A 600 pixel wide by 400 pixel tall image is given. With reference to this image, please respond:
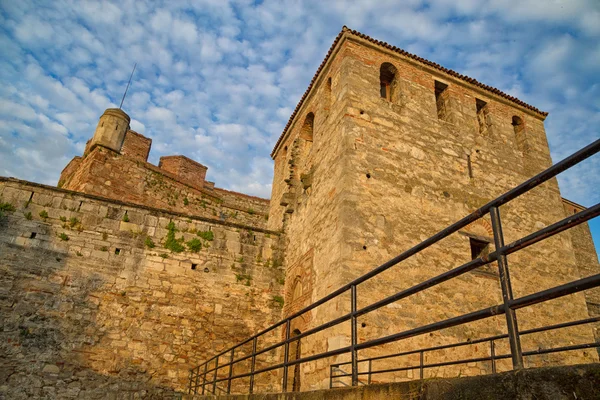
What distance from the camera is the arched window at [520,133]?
12.1m

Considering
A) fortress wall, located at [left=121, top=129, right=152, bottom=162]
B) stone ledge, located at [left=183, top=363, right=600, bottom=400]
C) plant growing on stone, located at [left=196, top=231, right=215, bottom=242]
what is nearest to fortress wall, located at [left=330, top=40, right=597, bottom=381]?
plant growing on stone, located at [left=196, top=231, right=215, bottom=242]

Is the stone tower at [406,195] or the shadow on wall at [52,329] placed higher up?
the stone tower at [406,195]

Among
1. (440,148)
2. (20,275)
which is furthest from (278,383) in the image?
(440,148)

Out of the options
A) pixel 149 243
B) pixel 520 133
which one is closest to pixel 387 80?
pixel 520 133

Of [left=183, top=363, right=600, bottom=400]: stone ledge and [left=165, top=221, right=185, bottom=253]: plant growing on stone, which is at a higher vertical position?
[left=165, top=221, right=185, bottom=253]: plant growing on stone

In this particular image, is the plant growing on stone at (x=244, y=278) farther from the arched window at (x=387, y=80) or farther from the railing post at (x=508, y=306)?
the railing post at (x=508, y=306)

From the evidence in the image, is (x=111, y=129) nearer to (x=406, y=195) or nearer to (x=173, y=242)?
(x=173, y=242)

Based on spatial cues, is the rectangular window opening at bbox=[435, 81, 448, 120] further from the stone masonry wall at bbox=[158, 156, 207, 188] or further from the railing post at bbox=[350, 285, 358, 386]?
the stone masonry wall at bbox=[158, 156, 207, 188]

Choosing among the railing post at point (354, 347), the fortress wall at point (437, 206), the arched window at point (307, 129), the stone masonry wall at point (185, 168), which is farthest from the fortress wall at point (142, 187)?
the railing post at point (354, 347)

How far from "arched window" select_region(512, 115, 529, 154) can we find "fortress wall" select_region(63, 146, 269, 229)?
33.9ft

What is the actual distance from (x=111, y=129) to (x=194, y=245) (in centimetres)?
656

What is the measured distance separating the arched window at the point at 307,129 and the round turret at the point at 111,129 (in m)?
6.88

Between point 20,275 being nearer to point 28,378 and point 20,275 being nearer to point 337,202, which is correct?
point 28,378

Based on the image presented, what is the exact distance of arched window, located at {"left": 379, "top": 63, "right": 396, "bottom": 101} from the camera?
36.7 feet
